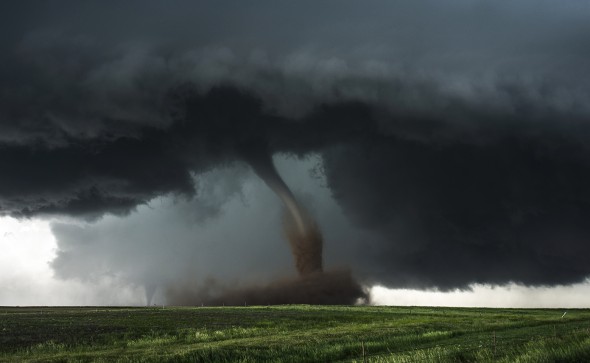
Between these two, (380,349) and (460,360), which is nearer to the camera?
(460,360)

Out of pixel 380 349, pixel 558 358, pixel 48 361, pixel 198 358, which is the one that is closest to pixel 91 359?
pixel 48 361

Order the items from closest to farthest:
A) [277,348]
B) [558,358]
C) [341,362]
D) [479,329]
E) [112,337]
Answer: [558,358]
[341,362]
[277,348]
[112,337]
[479,329]

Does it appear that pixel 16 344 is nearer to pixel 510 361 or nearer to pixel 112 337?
pixel 112 337

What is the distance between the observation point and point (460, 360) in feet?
87.4

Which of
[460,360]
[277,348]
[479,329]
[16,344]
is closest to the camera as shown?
[460,360]

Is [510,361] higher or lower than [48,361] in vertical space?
lower

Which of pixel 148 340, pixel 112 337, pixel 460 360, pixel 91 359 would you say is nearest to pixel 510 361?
pixel 460 360

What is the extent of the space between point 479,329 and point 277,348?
102 feet

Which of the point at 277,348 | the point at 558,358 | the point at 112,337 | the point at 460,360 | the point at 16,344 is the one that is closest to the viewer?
the point at 558,358

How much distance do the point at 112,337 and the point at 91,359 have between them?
1725 centimetres

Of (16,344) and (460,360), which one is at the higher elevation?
(16,344)

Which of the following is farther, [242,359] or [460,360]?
[242,359]

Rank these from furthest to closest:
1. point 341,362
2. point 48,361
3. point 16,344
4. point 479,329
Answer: point 479,329 → point 16,344 → point 48,361 → point 341,362

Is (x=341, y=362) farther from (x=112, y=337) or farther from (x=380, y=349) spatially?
(x=112, y=337)
